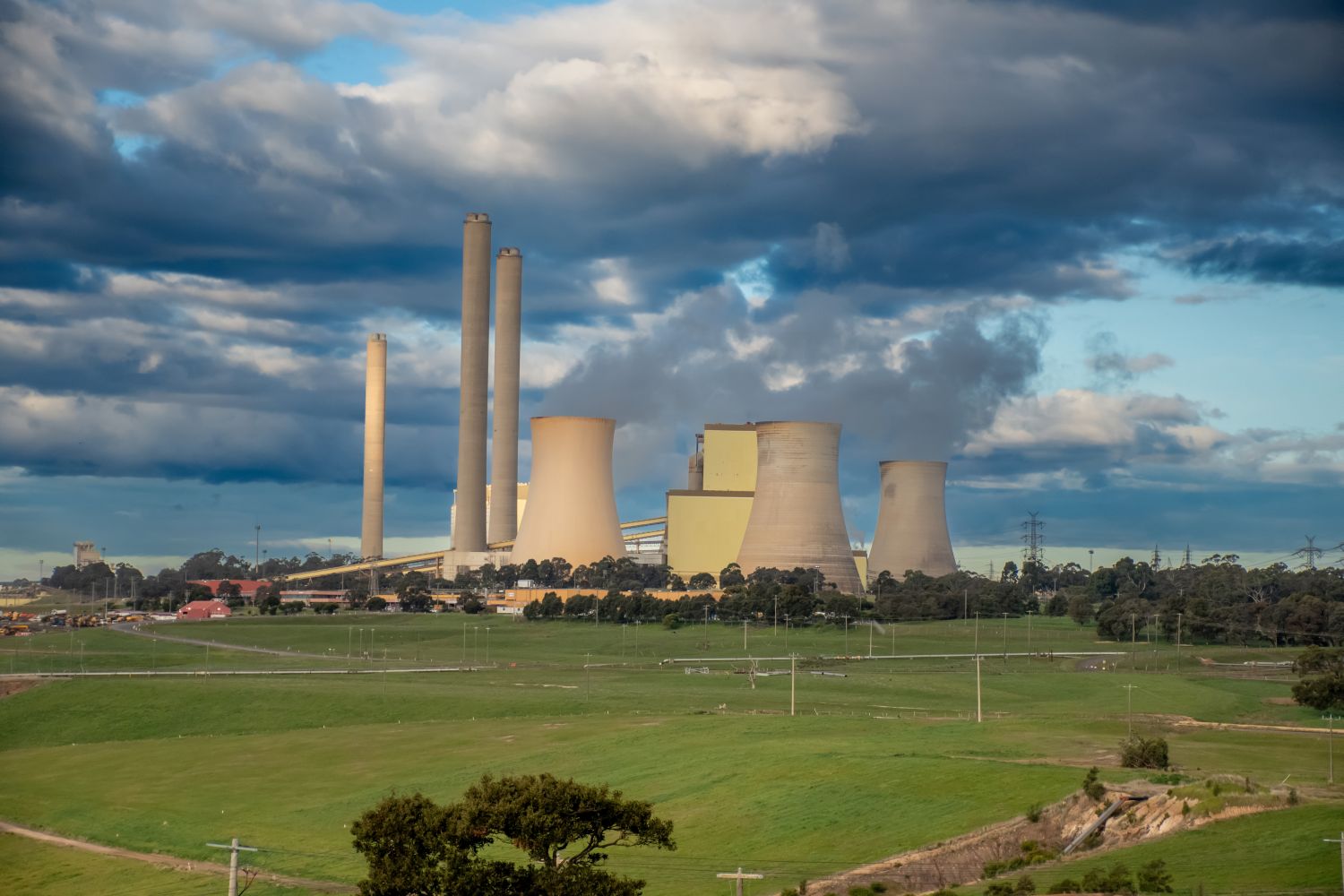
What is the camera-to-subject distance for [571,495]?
102 metres

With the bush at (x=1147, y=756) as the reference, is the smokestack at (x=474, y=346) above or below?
above

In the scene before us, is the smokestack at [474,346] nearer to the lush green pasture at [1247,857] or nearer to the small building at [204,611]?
the small building at [204,611]

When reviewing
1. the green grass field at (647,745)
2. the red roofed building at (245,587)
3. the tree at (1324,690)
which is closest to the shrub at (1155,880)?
the green grass field at (647,745)

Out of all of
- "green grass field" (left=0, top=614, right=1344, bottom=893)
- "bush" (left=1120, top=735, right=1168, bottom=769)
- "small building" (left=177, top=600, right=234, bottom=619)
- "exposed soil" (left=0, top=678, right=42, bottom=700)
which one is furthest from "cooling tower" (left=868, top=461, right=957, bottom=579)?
"bush" (left=1120, top=735, right=1168, bottom=769)

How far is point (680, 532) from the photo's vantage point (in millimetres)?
123188

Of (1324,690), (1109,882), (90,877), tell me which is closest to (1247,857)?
(1109,882)

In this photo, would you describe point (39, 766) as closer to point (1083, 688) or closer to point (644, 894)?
point (644, 894)

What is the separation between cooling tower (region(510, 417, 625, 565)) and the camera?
323 feet

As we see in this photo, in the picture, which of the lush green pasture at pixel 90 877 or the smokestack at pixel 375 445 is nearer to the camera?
the lush green pasture at pixel 90 877

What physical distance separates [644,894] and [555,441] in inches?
2791

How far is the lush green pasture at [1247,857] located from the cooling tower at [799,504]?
71383 mm

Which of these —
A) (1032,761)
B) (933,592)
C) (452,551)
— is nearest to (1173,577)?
(933,592)

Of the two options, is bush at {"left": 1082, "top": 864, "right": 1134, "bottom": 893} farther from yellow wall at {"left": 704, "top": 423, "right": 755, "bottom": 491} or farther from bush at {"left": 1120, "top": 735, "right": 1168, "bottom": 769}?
yellow wall at {"left": 704, "top": 423, "right": 755, "bottom": 491}

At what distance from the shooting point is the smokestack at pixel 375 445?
14126 cm
